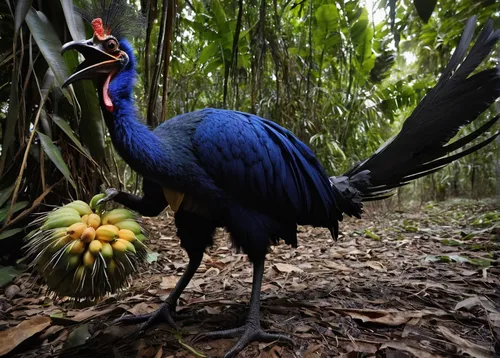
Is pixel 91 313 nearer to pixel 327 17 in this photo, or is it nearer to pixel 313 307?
pixel 313 307

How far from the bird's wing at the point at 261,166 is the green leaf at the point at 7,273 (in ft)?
4.20

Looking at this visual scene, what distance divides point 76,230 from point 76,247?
0.07 metres

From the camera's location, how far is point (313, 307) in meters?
1.76

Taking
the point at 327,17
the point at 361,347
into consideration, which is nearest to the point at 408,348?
the point at 361,347

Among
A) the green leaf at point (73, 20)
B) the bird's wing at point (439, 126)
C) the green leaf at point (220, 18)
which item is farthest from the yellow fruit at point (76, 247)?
the green leaf at point (220, 18)

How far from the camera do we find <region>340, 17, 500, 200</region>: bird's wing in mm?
1677

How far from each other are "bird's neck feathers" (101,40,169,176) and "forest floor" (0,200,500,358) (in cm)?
78

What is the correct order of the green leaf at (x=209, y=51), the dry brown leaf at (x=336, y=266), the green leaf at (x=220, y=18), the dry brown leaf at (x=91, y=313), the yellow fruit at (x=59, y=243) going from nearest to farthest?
the yellow fruit at (x=59, y=243) → the dry brown leaf at (x=91, y=313) → the dry brown leaf at (x=336, y=266) → the green leaf at (x=220, y=18) → the green leaf at (x=209, y=51)

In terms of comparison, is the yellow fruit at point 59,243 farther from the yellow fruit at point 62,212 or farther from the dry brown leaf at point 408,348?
the dry brown leaf at point 408,348

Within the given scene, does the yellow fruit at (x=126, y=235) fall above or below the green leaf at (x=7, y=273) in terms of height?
above

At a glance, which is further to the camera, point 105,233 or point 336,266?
point 336,266

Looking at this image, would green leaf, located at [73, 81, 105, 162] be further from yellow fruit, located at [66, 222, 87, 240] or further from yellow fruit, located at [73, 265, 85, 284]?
yellow fruit, located at [73, 265, 85, 284]

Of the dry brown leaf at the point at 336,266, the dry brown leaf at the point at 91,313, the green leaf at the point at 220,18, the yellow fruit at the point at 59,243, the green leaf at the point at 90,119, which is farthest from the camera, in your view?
the green leaf at the point at 220,18

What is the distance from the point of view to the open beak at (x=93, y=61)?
1.42m
